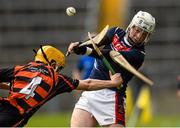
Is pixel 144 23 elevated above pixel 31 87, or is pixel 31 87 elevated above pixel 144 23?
pixel 144 23

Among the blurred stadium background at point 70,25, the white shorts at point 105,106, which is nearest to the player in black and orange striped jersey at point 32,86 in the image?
the white shorts at point 105,106

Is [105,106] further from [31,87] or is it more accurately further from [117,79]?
[31,87]

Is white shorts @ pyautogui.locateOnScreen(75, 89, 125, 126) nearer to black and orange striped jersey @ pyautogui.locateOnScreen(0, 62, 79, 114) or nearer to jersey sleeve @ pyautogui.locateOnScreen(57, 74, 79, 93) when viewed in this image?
jersey sleeve @ pyautogui.locateOnScreen(57, 74, 79, 93)

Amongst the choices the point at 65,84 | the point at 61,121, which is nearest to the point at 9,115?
the point at 65,84

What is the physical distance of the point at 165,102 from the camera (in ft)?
70.5

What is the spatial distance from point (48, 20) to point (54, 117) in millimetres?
6244

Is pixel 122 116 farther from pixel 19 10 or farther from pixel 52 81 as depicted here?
pixel 19 10

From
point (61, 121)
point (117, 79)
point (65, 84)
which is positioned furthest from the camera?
point (61, 121)

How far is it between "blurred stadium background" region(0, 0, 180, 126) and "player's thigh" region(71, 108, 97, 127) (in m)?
13.8

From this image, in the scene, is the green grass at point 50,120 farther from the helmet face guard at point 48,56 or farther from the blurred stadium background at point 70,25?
the helmet face guard at point 48,56

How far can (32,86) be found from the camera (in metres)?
8.34

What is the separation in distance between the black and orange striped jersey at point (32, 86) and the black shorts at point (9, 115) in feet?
0.13

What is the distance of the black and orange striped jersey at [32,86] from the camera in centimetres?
832

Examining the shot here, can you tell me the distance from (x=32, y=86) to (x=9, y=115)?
1.17 feet
